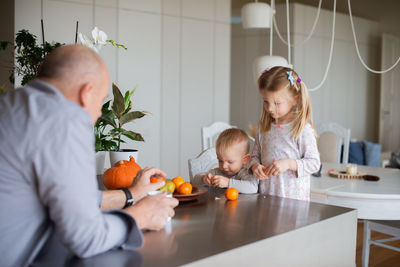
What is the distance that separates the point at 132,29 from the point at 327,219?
133 inches

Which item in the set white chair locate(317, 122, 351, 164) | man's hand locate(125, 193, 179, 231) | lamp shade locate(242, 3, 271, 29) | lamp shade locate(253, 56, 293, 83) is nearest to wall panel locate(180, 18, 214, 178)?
white chair locate(317, 122, 351, 164)

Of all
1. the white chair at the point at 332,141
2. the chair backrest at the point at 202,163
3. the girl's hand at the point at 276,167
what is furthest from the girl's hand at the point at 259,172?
the white chair at the point at 332,141

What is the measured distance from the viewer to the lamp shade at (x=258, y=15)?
116 inches

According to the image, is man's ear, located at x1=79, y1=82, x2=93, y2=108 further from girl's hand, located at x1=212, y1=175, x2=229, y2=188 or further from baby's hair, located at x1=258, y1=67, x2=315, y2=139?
baby's hair, located at x1=258, y1=67, x2=315, y2=139

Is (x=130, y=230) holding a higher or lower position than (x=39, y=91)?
lower

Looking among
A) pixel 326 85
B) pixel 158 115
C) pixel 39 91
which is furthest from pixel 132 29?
pixel 326 85

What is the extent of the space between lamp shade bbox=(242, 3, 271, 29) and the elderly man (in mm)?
2148

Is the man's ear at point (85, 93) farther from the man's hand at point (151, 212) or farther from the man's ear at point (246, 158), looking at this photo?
the man's ear at point (246, 158)

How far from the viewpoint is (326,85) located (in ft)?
25.2

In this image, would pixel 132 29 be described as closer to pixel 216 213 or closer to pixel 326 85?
pixel 216 213

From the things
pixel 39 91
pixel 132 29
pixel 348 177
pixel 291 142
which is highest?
pixel 132 29

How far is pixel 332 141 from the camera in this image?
12.7 ft

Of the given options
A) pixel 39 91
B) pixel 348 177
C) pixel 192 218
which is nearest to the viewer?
pixel 39 91

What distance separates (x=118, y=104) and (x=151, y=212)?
3.45 ft
